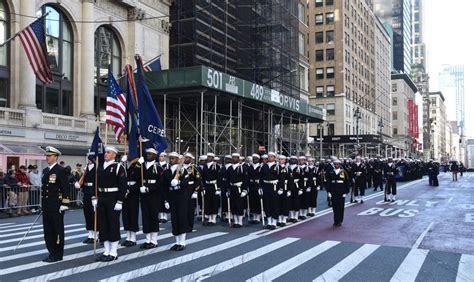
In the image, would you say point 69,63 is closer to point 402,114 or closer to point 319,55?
point 319,55

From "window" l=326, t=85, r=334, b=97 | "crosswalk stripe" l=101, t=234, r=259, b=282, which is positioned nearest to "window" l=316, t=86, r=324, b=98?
"window" l=326, t=85, r=334, b=97

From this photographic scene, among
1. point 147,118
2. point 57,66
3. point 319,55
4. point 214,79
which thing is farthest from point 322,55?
point 147,118

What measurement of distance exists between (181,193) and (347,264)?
3922mm

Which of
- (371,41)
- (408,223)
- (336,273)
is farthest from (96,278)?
(371,41)

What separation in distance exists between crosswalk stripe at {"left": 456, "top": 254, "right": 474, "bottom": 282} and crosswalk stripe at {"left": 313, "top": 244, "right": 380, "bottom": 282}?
5.58 ft

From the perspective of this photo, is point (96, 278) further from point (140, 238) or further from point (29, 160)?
point (29, 160)

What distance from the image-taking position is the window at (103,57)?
29172 mm

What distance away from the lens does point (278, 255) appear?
9.66 m

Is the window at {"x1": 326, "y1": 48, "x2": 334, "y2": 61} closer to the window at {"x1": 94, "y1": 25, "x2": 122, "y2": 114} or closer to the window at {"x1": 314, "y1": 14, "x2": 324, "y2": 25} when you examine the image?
the window at {"x1": 314, "y1": 14, "x2": 324, "y2": 25}

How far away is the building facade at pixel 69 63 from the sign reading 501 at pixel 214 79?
21.8ft

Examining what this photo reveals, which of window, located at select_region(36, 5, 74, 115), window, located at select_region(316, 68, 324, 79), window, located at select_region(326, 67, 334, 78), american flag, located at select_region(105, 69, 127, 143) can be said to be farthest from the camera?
window, located at select_region(316, 68, 324, 79)

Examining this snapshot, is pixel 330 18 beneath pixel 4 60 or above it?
above

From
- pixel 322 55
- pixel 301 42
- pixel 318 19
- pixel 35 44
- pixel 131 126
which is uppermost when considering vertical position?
pixel 318 19

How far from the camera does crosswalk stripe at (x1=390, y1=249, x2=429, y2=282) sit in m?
7.88
